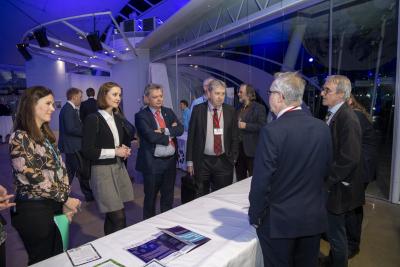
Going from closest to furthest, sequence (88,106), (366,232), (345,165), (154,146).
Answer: (345,165), (154,146), (366,232), (88,106)

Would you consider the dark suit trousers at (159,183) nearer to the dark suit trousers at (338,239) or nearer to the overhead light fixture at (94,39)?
the dark suit trousers at (338,239)

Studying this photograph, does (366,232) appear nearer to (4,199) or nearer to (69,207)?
(69,207)

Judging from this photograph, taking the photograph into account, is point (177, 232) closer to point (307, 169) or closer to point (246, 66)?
point (307, 169)

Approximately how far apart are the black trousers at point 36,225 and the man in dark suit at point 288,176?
1134 mm

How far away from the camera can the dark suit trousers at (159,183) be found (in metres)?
2.56

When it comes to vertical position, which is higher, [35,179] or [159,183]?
[35,179]

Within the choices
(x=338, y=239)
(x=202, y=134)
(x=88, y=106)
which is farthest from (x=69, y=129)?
(x=338, y=239)

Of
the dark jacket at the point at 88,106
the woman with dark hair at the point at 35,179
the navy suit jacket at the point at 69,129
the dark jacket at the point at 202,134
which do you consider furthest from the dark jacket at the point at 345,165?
the dark jacket at the point at 88,106

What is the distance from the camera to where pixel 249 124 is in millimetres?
3172


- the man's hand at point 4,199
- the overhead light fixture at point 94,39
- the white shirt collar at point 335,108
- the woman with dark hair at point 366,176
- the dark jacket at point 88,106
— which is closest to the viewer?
the man's hand at point 4,199

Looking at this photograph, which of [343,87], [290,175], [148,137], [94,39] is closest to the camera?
[290,175]

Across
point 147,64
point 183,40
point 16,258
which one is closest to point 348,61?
point 16,258

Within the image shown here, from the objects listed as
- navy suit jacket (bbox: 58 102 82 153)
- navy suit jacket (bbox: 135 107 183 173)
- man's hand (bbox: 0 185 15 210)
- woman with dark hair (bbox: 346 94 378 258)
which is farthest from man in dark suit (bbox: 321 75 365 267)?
navy suit jacket (bbox: 58 102 82 153)

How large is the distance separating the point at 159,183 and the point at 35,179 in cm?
129
